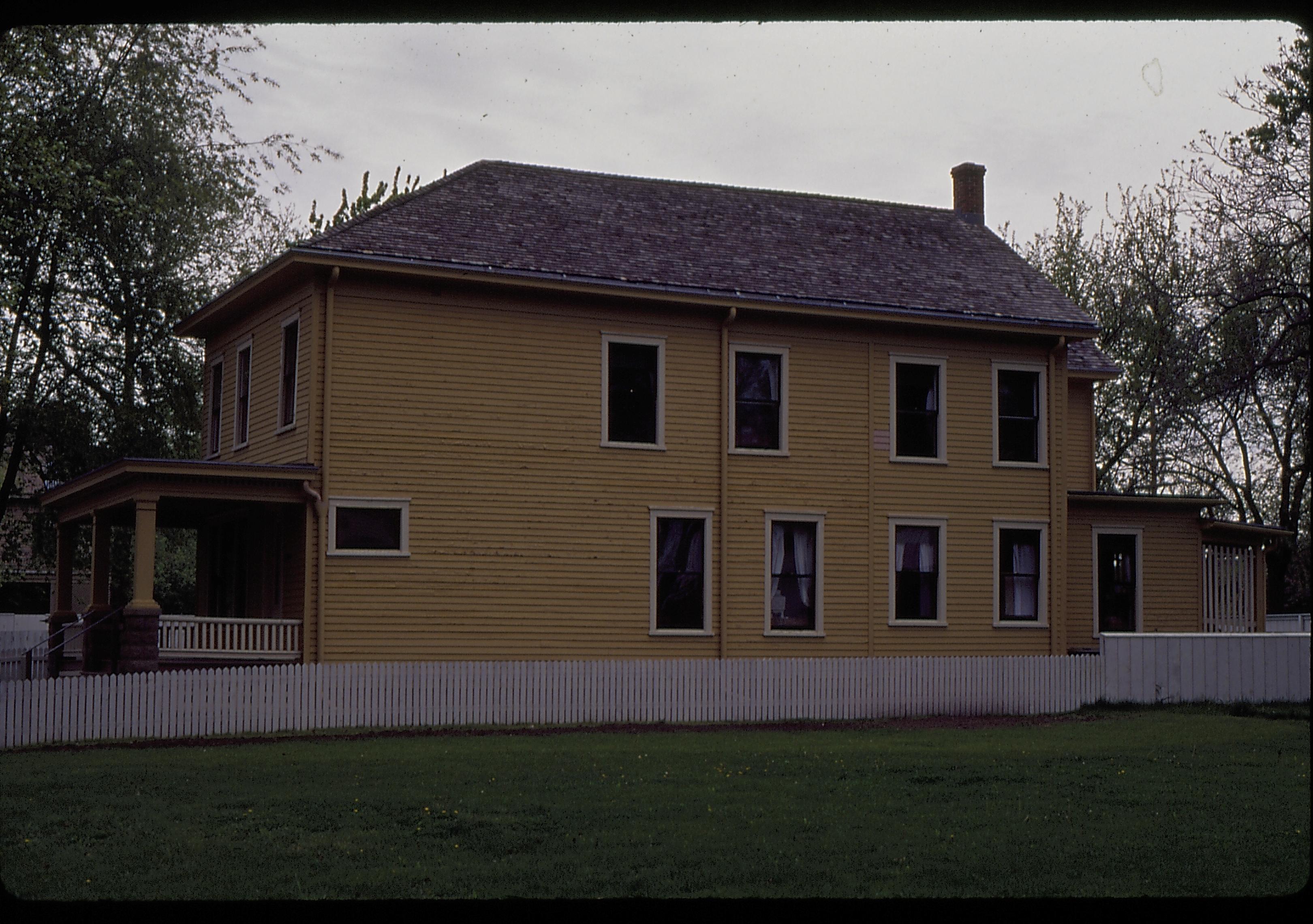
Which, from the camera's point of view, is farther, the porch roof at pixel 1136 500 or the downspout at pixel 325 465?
the porch roof at pixel 1136 500

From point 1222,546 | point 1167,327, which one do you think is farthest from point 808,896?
point 1167,327

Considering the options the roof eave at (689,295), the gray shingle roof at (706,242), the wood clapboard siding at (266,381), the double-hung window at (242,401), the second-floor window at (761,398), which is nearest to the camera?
the roof eave at (689,295)

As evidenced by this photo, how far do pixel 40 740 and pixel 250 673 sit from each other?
2.67 m

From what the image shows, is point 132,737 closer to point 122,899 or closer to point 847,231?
point 122,899

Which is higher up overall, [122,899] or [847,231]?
[847,231]

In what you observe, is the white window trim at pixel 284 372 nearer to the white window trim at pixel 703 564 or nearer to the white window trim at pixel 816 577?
the white window trim at pixel 703 564

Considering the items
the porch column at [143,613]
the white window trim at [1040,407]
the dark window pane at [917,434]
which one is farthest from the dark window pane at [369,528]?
the white window trim at [1040,407]

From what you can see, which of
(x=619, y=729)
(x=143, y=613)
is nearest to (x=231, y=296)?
(x=143, y=613)

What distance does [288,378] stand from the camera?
990 inches

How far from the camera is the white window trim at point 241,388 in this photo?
88.1 feet

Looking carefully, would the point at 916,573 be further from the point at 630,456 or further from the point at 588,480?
the point at 588,480

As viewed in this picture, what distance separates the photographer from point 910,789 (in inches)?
556

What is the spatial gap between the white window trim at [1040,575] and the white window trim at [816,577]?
347 cm

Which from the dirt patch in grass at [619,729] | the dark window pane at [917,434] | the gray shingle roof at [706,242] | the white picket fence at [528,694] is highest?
the gray shingle roof at [706,242]
